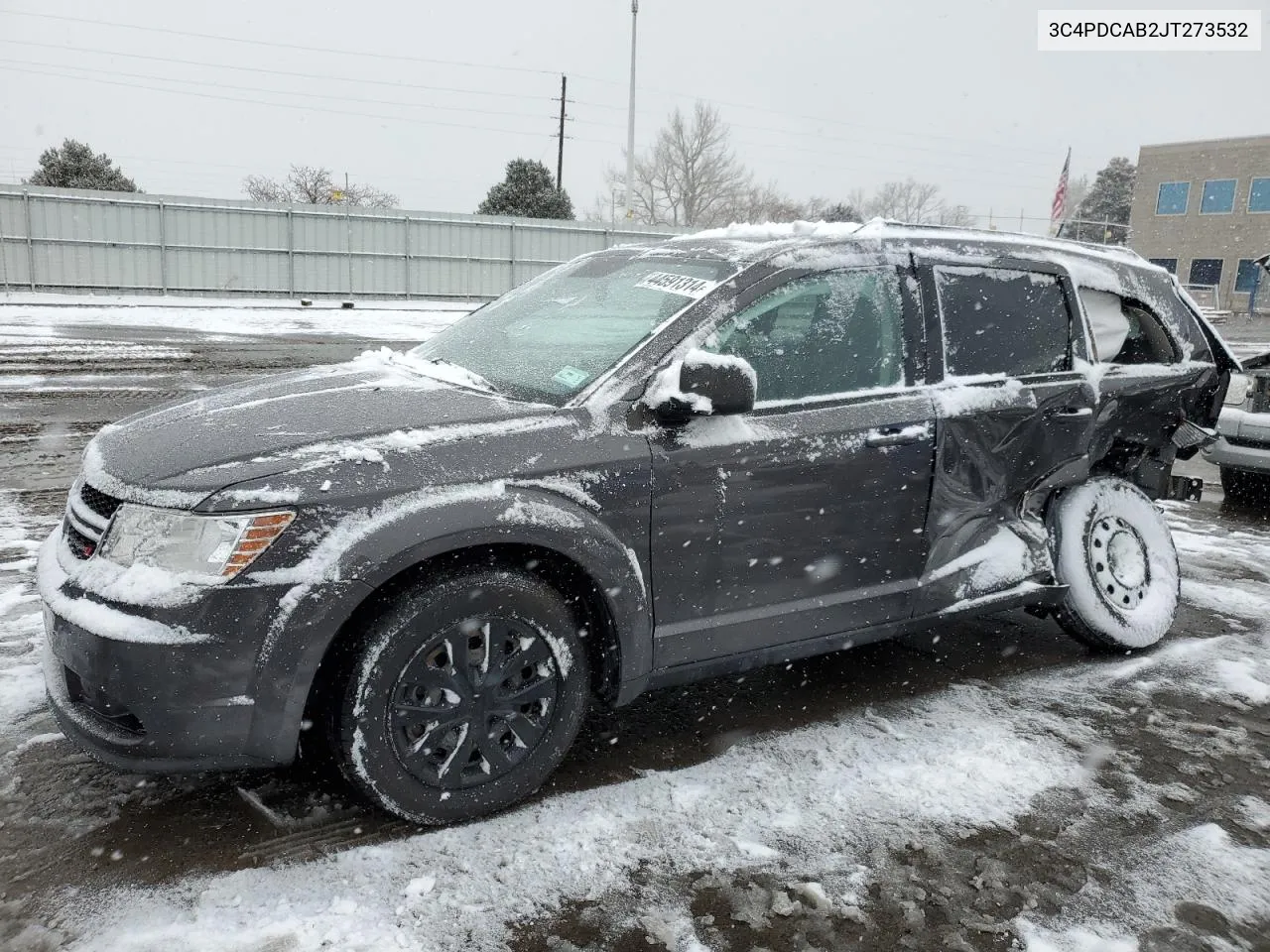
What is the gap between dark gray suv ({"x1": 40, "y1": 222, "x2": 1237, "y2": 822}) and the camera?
2.63 meters

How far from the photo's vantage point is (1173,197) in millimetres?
47469

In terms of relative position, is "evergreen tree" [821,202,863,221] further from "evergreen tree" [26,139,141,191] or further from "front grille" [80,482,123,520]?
"evergreen tree" [26,139,141,191]

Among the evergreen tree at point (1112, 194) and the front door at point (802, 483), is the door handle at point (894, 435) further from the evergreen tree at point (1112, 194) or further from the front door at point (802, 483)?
the evergreen tree at point (1112, 194)

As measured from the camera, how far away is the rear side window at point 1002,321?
12.9 ft

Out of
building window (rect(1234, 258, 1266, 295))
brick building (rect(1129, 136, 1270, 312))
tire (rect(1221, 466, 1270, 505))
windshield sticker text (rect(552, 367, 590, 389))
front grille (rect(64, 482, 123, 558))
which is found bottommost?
tire (rect(1221, 466, 1270, 505))

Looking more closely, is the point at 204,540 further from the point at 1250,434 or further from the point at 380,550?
the point at 1250,434

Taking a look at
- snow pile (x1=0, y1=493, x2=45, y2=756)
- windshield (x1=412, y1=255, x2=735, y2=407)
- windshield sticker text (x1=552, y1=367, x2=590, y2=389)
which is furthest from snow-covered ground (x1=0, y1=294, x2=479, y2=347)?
windshield sticker text (x1=552, y1=367, x2=590, y2=389)

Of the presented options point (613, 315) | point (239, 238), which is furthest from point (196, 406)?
point (239, 238)

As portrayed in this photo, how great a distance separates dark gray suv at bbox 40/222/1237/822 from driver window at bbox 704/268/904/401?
1 cm

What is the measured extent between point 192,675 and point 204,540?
13.4 inches

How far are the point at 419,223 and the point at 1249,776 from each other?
27.3 metres

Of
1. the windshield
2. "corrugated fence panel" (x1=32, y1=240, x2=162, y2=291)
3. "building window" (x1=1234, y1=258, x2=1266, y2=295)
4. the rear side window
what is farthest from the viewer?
"building window" (x1=1234, y1=258, x2=1266, y2=295)

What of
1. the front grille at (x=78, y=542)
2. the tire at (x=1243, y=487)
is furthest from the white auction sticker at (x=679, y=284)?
the tire at (x=1243, y=487)

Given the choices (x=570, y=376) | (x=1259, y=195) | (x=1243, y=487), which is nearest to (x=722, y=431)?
(x=570, y=376)
